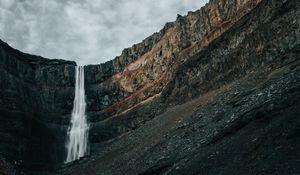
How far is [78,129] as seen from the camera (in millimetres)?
73625

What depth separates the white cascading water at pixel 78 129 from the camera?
7050 centimetres

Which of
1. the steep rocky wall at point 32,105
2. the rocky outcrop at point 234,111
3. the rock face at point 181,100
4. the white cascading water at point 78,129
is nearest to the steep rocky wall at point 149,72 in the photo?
the rock face at point 181,100

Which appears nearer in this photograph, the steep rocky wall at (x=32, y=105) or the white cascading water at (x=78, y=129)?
the steep rocky wall at (x=32, y=105)

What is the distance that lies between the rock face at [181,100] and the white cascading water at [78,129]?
4.93 feet

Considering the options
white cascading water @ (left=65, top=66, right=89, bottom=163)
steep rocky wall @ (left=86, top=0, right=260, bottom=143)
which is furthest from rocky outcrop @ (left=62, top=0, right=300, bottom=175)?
white cascading water @ (left=65, top=66, right=89, bottom=163)

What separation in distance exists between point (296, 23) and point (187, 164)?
2341cm

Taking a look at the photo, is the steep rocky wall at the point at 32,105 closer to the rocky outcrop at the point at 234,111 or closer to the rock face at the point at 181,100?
the rock face at the point at 181,100

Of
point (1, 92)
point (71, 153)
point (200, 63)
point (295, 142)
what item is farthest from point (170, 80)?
point (295, 142)

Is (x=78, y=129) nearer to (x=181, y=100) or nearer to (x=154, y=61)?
A: (x=154, y=61)

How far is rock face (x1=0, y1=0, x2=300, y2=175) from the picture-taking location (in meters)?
18.1

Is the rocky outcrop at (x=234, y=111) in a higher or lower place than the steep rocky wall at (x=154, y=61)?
lower

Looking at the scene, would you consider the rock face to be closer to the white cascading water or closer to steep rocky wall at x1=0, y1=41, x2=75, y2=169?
steep rocky wall at x1=0, y1=41, x2=75, y2=169

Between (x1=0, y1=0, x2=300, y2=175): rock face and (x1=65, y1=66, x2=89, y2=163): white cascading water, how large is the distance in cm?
150

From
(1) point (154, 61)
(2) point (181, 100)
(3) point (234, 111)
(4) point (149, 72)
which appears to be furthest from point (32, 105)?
(3) point (234, 111)
